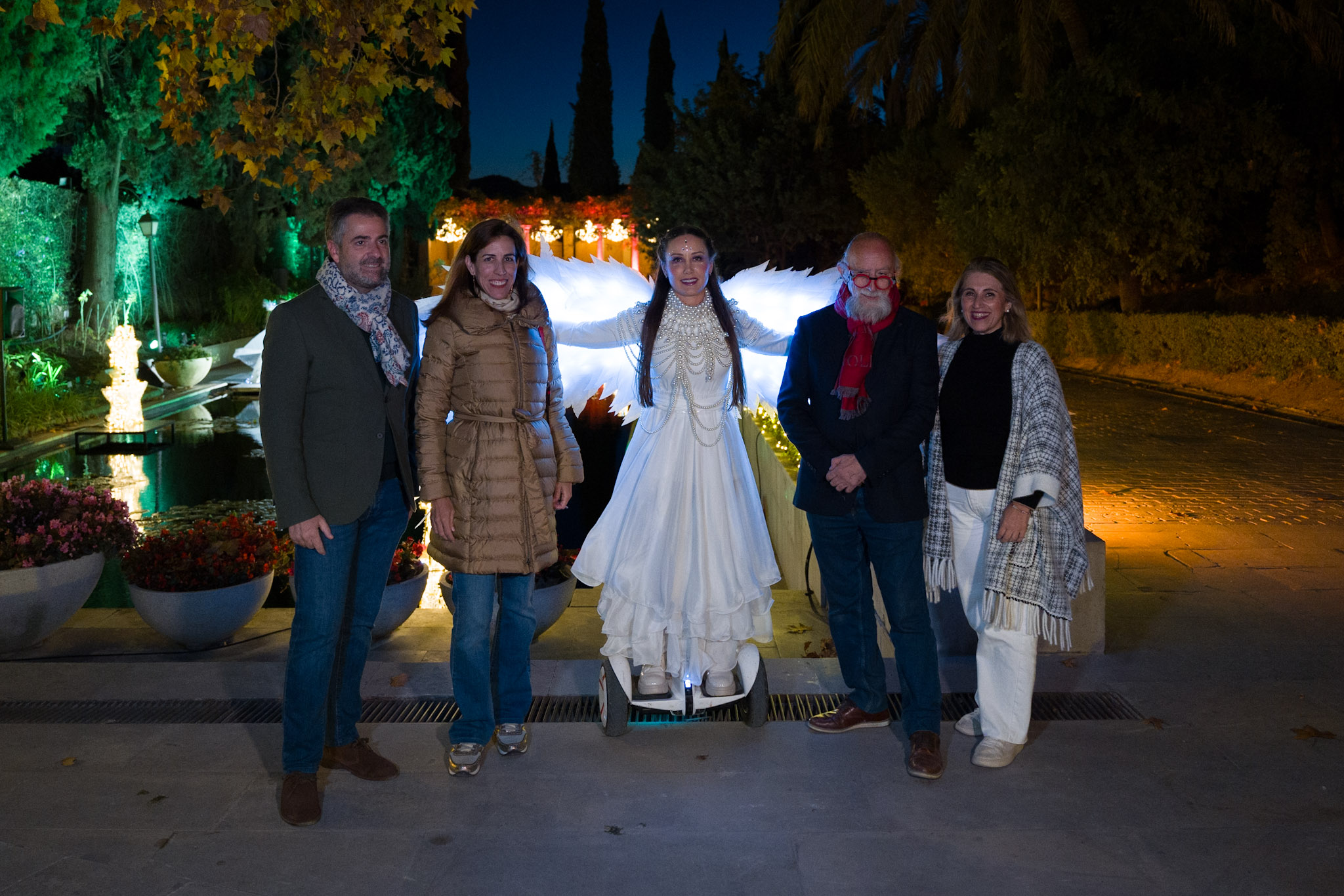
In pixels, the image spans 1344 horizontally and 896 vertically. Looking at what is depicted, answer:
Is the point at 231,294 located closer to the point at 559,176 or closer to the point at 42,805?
the point at 42,805

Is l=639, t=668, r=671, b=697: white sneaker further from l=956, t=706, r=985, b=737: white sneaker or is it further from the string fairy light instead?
the string fairy light

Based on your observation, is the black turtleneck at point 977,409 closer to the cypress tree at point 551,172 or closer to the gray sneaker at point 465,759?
the gray sneaker at point 465,759

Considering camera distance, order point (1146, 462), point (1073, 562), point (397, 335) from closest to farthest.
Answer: point (397, 335) < point (1073, 562) < point (1146, 462)

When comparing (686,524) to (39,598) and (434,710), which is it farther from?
(39,598)

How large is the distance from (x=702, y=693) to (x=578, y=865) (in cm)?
113

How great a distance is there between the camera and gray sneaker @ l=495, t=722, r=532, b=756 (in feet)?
13.0

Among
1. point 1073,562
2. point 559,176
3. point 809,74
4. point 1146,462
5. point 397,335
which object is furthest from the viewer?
point 559,176

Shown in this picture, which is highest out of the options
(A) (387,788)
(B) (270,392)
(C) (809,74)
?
(C) (809,74)

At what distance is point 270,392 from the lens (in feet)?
11.4

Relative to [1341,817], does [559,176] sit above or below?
above

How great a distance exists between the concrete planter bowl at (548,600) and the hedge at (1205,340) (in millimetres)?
14058

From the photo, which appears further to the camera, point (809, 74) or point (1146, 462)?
point (809, 74)

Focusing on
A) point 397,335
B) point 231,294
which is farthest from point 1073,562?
point 231,294

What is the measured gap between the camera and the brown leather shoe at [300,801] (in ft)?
11.2
